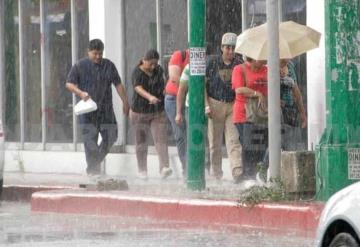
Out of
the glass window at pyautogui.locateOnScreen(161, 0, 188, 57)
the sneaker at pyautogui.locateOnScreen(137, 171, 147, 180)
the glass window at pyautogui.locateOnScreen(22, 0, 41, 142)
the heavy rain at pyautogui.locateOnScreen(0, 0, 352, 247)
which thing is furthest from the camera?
the glass window at pyautogui.locateOnScreen(22, 0, 41, 142)

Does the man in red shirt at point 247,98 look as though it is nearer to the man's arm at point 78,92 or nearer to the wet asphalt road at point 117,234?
the wet asphalt road at point 117,234

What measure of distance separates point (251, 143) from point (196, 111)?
1.40 m

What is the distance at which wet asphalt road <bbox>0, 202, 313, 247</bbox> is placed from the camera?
1124 centimetres

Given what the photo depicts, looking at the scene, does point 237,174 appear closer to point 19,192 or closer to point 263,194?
point 263,194

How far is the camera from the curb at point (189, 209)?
11914 mm

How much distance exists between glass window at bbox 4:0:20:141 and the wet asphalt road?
814cm

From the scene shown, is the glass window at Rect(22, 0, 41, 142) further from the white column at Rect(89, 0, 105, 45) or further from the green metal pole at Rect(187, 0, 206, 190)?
the green metal pole at Rect(187, 0, 206, 190)

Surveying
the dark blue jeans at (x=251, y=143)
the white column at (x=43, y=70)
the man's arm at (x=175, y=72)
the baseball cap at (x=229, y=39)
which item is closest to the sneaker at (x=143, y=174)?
the man's arm at (x=175, y=72)

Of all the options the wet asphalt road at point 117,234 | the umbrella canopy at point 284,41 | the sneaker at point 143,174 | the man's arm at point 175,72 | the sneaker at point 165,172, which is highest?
the umbrella canopy at point 284,41

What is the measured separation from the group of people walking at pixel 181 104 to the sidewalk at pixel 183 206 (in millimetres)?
444

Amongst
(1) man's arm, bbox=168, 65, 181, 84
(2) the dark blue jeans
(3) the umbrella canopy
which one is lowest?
(2) the dark blue jeans

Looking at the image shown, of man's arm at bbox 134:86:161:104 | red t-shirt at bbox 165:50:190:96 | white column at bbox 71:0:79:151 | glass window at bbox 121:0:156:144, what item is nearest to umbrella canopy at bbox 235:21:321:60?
red t-shirt at bbox 165:50:190:96

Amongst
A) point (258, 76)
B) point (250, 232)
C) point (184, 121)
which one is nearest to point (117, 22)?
point (184, 121)

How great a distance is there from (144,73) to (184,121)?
1.13 meters
